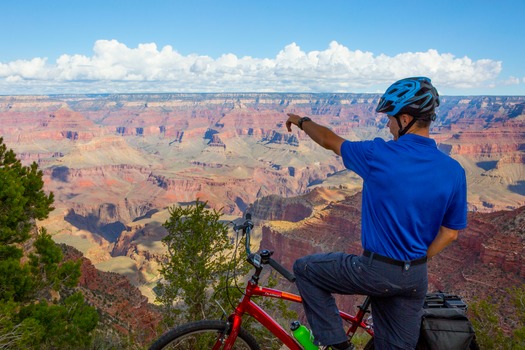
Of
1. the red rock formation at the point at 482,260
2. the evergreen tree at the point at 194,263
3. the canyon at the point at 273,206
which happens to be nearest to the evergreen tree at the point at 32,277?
the evergreen tree at the point at 194,263

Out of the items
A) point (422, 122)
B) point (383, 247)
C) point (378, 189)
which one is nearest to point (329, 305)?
point (383, 247)

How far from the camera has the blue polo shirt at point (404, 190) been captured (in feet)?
9.04

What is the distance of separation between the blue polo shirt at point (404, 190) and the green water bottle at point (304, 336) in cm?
111

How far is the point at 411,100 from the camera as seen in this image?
9.76 ft

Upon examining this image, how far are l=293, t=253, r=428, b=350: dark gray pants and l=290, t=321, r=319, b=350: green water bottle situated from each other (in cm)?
19

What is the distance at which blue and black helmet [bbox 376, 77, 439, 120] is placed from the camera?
2.98 metres

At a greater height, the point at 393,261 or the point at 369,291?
the point at 393,261

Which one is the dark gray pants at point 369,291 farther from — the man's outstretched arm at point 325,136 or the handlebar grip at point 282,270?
the man's outstretched arm at point 325,136

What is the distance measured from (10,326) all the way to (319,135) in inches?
256

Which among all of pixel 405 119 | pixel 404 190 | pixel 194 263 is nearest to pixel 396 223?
pixel 404 190

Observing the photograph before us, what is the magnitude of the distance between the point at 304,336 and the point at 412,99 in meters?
2.26

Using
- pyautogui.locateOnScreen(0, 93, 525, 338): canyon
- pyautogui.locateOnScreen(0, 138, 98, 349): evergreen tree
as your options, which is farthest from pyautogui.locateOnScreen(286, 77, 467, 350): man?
pyautogui.locateOnScreen(0, 138, 98, 349): evergreen tree

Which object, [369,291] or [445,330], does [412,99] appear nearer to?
Result: [369,291]

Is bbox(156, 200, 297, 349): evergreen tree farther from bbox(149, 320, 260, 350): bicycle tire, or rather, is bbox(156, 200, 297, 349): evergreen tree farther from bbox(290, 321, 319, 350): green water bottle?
bbox(290, 321, 319, 350): green water bottle
